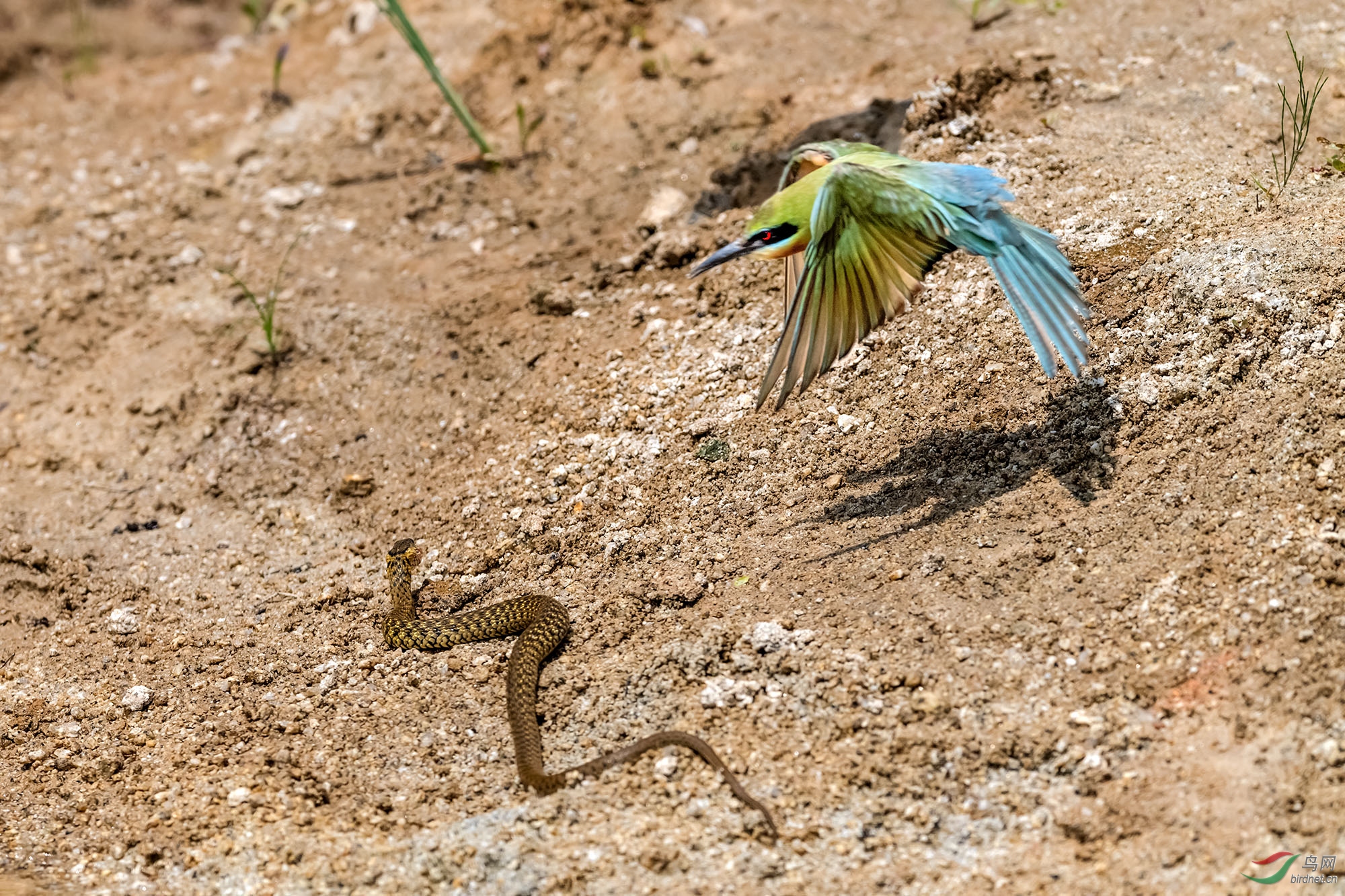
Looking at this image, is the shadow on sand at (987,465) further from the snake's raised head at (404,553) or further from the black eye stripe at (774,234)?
the snake's raised head at (404,553)

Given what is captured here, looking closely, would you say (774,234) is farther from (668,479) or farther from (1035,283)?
(668,479)

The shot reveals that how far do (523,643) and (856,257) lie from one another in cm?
173

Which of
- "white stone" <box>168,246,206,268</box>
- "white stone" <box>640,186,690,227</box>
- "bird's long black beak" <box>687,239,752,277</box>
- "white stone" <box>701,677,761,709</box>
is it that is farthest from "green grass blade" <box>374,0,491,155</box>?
"white stone" <box>701,677,761,709</box>

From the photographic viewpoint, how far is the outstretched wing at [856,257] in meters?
3.47

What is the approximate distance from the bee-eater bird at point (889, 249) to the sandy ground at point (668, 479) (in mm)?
619

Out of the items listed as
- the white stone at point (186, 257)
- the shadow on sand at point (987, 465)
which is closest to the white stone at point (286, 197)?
the white stone at point (186, 257)

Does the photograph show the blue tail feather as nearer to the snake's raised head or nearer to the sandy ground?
the sandy ground

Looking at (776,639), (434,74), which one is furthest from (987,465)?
(434,74)

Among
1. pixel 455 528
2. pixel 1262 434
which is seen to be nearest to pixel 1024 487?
pixel 1262 434

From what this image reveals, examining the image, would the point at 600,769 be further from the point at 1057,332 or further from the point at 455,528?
the point at 1057,332

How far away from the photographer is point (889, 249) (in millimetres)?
3588

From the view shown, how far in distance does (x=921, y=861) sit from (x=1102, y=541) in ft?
4.07

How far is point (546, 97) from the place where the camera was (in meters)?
6.83

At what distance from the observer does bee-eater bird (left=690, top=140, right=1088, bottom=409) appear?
350 centimetres
